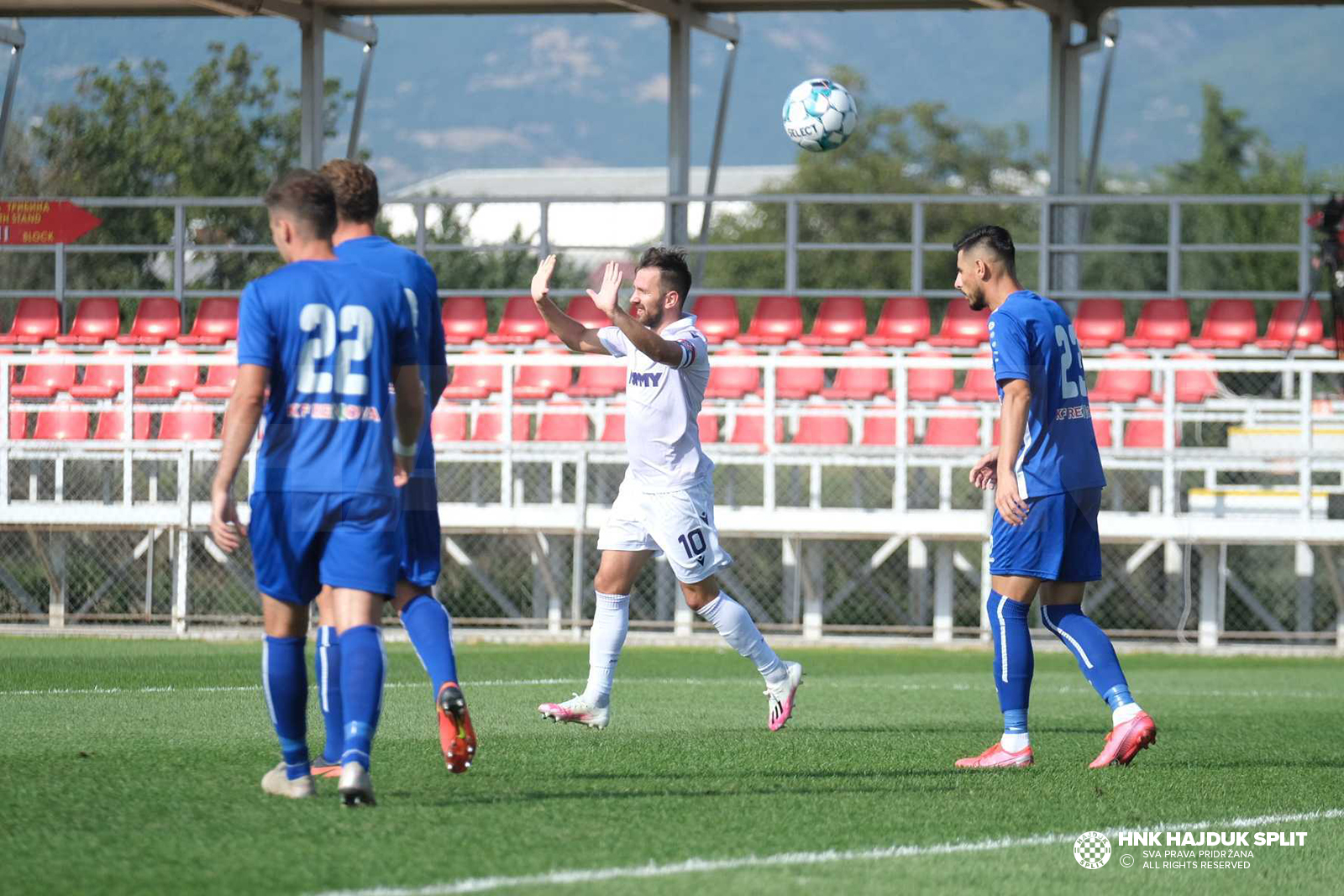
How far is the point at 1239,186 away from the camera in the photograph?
69062mm

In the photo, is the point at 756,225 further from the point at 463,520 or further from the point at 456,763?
the point at 456,763

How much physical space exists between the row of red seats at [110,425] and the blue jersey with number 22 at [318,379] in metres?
10.6

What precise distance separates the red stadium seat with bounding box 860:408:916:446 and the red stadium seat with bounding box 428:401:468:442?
339cm

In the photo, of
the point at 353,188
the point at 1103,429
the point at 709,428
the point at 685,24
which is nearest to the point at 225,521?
the point at 353,188

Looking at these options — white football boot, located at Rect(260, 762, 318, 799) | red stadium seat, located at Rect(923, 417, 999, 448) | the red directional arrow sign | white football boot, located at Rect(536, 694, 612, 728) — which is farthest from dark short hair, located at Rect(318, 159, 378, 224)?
the red directional arrow sign

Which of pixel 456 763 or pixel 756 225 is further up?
pixel 756 225

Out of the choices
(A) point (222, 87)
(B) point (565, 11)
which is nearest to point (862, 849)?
(B) point (565, 11)

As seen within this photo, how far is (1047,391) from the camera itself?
272 inches

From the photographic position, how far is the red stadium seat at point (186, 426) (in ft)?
53.9

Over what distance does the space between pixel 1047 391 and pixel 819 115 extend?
14.7 ft

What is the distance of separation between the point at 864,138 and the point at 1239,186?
1591 centimetres

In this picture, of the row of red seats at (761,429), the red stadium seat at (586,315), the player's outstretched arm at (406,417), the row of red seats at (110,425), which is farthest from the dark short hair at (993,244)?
the red stadium seat at (586,315)

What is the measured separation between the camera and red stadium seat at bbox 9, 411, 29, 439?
658 inches

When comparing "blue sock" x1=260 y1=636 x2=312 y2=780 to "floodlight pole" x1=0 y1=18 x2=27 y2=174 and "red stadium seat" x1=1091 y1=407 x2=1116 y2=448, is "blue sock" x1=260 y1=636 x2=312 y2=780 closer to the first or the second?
"red stadium seat" x1=1091 y1=407 x2=1116 y2=448
